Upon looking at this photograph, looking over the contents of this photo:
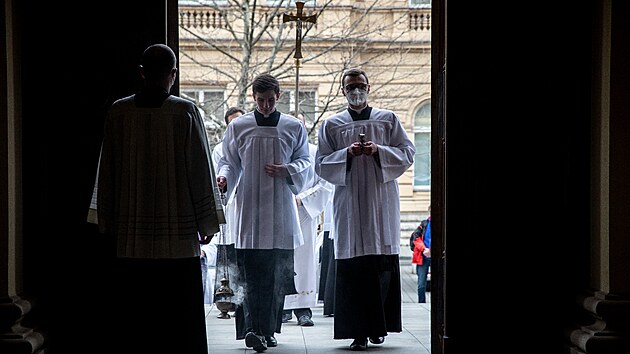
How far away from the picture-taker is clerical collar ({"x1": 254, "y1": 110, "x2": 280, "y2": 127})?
26.6 feet

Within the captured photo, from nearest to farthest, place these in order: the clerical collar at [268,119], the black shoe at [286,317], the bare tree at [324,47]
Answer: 1. the clerical collar at [268,119]
2. the black shoe at [286,317]
3. the bare tree at [324,47]

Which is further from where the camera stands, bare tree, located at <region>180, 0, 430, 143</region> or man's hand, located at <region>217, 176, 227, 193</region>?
bare tree, located at <region>180, 0, 430, 143</region>

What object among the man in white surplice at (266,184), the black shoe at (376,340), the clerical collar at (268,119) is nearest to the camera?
the black shoe at (376,340)

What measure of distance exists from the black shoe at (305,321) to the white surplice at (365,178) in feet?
5.16

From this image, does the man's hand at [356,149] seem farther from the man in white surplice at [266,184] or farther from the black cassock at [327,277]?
the black cassock at [327,277]

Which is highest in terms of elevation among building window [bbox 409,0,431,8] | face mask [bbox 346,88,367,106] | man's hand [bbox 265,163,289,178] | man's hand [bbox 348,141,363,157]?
building window [bbox 409,0,431,8]

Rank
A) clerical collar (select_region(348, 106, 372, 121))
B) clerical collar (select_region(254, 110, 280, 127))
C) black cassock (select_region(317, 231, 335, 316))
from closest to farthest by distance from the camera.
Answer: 1. clerical collar (select_region(348, 106, 372, 121))
2. clerical collar (select_region(254, 110, 280, 127))
3. black cassock (select_region(317, 231, 335, 316))

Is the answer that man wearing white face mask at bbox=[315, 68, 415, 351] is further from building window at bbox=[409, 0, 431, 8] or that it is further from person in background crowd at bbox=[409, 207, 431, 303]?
building window at bbox=[409, 0, 431, 8]

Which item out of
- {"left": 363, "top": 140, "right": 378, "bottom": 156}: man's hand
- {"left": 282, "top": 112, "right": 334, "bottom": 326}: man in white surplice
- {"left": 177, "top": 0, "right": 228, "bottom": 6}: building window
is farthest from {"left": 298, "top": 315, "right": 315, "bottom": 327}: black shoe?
{"left": 177, "top": 0, "right": 228, "bottom": 6}: building window

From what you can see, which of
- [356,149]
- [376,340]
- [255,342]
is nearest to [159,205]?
[255,342]

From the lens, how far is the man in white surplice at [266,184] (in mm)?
8016

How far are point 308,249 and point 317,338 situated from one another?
138 centimetres

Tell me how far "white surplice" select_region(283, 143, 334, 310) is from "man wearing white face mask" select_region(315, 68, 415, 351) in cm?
128

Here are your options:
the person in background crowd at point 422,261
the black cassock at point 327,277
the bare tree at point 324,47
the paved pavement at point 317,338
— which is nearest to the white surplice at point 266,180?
the paved pavement at point 317,338
